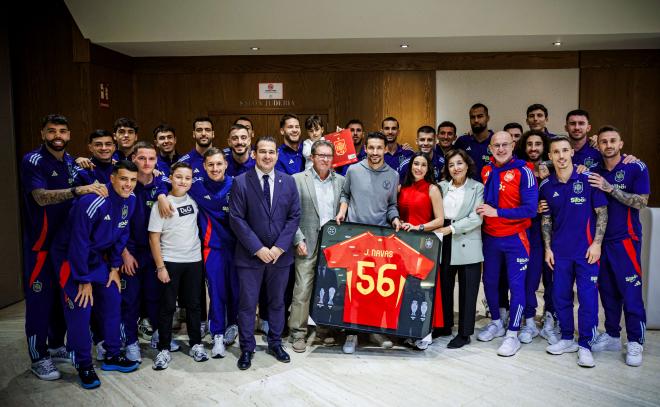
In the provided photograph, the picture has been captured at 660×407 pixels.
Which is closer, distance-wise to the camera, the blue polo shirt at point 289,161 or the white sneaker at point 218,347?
the white sneaker at point 218,347

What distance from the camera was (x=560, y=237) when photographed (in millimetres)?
3826

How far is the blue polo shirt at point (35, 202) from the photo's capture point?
11.5 ft

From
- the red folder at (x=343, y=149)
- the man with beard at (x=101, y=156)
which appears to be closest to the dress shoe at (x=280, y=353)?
the red folder at (x=343, y=149)

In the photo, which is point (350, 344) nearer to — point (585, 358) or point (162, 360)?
point (162, 360)

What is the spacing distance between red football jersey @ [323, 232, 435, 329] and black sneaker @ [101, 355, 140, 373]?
160 cm

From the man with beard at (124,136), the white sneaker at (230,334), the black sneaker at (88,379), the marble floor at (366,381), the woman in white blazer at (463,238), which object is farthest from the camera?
the man with beard at (124,136)

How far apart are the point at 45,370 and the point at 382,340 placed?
8.21ft

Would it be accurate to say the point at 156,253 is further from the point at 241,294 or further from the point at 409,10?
the point at 409,10

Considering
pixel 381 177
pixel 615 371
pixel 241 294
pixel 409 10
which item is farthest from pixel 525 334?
pixel 409 10

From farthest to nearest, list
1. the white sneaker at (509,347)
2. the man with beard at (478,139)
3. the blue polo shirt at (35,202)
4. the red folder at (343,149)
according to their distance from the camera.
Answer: the man with beard at (478,139), the red folder at (343,149), the white sneaker at (509,347), the blue polo shirt at (35,202)

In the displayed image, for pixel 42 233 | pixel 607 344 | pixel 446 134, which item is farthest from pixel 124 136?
pixel 607 344

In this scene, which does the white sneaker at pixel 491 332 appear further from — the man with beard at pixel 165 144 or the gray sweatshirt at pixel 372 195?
the man with beard at pixel 165 144

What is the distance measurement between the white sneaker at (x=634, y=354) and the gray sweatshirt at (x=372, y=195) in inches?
77.5

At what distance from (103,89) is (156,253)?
3592 mm
